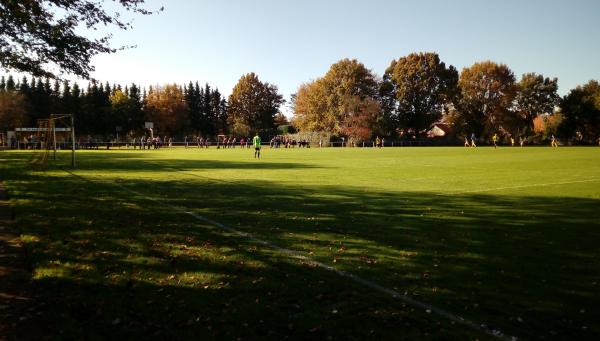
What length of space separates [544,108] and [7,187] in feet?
336

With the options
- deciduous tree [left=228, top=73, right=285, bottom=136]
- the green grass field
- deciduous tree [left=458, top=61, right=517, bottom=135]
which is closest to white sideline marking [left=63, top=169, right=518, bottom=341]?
the green grass field

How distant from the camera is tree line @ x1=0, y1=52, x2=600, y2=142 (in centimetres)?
8450

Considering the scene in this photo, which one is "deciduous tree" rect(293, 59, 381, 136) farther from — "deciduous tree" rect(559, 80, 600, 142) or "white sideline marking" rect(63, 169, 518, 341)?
"white sideline marking" rect(63, 169, 518, 341)

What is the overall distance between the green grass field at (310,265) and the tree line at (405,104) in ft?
229

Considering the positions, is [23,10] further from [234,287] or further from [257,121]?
[257,121]

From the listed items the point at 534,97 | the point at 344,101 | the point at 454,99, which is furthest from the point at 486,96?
the point at 344,101

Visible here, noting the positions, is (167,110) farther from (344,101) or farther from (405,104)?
(405,104)

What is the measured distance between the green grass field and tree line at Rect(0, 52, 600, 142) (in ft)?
229

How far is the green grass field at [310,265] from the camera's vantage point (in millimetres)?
4548

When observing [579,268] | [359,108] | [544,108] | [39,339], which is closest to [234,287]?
[39,339]

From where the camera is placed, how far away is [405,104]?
90.5 m

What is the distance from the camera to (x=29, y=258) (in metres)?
6.70

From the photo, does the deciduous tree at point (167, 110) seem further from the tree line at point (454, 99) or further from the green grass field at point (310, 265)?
the green grass field at point (310, 265)

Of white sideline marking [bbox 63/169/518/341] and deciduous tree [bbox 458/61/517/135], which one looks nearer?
white sideline marking [bbox 63/169/518/341]
